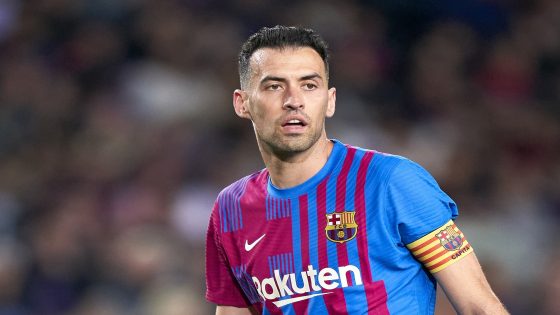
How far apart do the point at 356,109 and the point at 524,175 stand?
1.41m

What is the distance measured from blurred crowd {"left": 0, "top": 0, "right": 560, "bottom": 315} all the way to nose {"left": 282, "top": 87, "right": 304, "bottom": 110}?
3.20 m

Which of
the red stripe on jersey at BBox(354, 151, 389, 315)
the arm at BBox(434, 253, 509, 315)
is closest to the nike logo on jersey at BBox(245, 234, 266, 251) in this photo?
the red stripe on jersey at BBox(354, 151, 389, 315)

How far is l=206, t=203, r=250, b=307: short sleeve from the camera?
378 cm

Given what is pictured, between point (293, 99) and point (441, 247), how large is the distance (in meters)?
0.71

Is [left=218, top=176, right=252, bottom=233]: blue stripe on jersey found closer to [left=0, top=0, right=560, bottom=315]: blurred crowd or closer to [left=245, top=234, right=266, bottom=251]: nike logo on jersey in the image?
[left=245, top=234, right=266, bottom=251]: nike logo on jersey

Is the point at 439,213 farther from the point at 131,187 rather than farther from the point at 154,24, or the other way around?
the point at 154,24

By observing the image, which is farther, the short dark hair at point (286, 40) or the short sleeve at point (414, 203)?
the short dark hair at point (286, 40)

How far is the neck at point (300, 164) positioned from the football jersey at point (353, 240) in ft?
0.08

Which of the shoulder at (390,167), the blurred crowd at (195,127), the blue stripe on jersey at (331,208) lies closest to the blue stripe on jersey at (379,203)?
the shoulder at (390,167)

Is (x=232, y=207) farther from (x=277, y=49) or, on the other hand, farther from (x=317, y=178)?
(x=277, y=49)

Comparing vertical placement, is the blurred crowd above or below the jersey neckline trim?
above

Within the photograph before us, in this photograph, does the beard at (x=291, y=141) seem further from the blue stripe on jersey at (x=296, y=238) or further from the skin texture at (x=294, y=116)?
the blue stripe on jersey at (x=296, y=238)

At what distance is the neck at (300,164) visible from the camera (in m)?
3.52

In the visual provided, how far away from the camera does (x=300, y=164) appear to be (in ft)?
11.6
